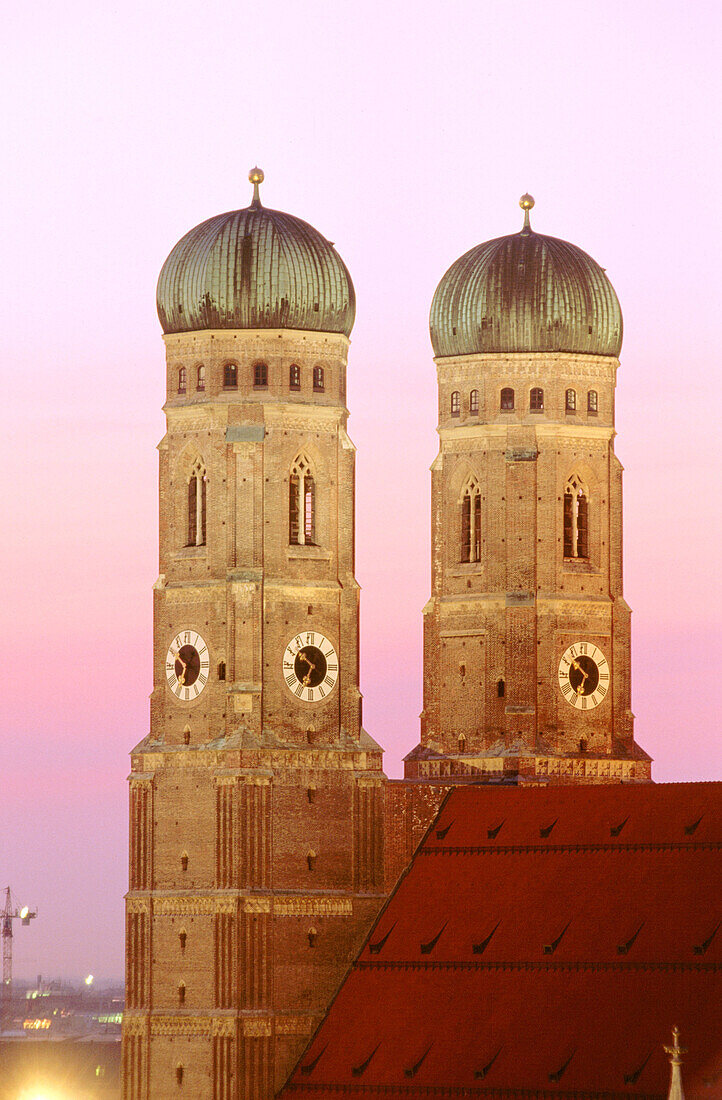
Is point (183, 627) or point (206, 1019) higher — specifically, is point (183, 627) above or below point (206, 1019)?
above

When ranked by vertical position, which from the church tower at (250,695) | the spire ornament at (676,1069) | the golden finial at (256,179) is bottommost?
the spire ornament at (676,1069)

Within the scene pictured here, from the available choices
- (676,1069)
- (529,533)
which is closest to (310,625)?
(529,533)

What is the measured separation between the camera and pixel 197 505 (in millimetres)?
112875

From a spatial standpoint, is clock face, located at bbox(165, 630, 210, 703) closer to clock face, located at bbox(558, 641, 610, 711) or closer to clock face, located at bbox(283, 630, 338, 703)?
clock face, located at bbox(283, 630, 338, 703)

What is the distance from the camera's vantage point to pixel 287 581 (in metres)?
111

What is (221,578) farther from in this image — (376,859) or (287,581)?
(376,859)

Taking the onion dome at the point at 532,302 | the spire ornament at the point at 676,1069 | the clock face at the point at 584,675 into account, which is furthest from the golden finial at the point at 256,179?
the spire ornament at the point at 676,1069

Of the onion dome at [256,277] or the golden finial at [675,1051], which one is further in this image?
the onion dome at [256,277]

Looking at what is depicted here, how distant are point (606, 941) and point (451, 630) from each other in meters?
16.6

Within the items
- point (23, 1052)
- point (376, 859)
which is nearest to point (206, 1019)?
point (376, 859)

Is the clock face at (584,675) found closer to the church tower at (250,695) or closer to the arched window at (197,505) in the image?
the church tower at (250,695)

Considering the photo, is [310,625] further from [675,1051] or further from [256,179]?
[675,1051]

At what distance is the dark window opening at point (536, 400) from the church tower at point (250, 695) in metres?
6.65

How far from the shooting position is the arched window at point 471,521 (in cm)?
11581
